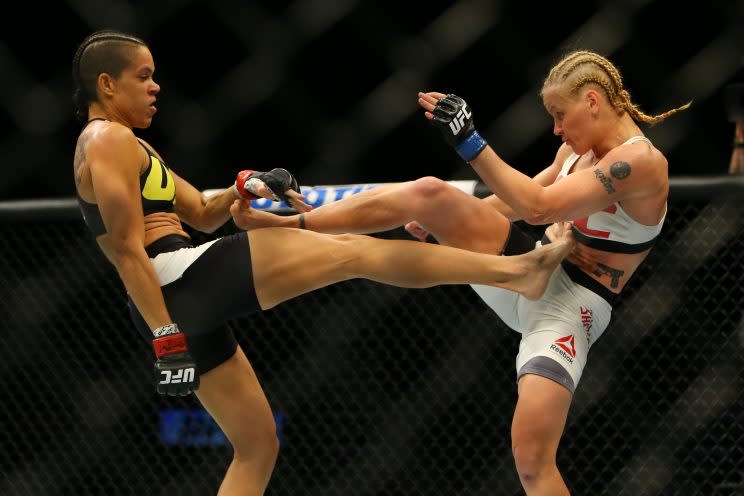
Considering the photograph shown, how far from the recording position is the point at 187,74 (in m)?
3.52

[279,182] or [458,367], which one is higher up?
[279,182]

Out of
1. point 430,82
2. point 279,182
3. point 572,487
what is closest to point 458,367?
point 572,487

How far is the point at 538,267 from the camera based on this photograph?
7.37ft

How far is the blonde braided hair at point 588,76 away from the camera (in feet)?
7.36

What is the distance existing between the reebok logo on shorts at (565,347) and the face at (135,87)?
106 cm

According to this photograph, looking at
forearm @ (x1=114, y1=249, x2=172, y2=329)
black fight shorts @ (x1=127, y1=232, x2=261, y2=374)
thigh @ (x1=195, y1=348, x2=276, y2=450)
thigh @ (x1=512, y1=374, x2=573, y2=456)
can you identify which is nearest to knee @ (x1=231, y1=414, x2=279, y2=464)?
thigh @ (x1=195, y1=348, x2=276, y2=450)

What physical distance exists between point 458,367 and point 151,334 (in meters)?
1.36

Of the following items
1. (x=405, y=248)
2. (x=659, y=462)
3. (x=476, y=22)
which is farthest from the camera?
(x=659, y=462)

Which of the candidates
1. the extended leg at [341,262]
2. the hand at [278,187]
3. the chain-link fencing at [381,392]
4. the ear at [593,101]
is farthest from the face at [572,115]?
the chain-link fencing at [381,392]

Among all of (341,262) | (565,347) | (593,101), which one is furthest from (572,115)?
(341,262)

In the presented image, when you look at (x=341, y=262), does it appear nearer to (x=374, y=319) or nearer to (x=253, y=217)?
(x=253, y=217)

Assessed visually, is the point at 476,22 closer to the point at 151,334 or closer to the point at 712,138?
the point at 151,334

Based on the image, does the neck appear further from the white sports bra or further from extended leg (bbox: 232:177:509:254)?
extended leg (bbox: 232:177:509:254)

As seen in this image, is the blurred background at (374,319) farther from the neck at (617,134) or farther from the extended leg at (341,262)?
the extended leg at (341,262)
